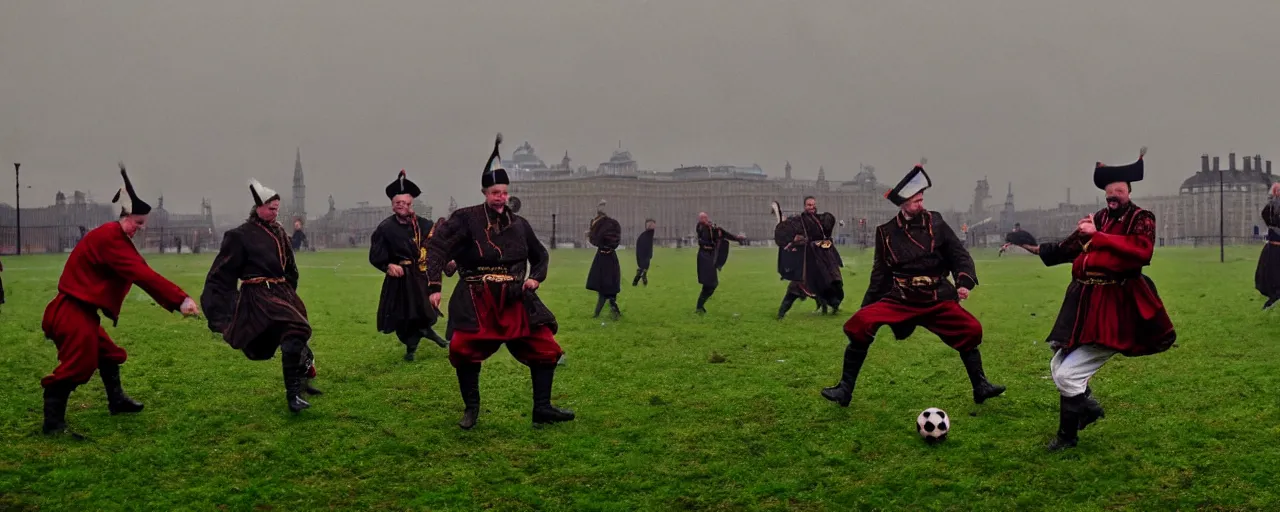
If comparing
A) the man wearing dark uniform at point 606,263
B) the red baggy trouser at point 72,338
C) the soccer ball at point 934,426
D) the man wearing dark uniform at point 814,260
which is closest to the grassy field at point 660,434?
the soccer ball at point 934,426

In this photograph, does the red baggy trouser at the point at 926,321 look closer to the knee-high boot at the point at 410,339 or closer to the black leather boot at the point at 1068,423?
the black leather boot at the point at 1068,423

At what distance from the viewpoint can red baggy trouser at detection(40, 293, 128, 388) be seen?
9.34 meters

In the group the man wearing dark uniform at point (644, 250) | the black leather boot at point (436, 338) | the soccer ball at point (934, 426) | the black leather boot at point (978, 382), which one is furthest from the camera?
the man wearing dark uniform at point (644, 250)

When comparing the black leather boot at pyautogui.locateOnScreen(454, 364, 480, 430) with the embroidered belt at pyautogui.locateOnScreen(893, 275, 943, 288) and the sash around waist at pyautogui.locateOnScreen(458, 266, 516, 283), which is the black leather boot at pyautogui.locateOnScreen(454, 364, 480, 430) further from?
the embroidered belt at pyautogui.locateOnScreen(893, 275, 943, 288)

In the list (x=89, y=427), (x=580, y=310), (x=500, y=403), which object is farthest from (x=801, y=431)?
(x=580, y=310)

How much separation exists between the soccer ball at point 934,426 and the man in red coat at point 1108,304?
0.82 metres

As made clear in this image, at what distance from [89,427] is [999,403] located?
8.45 m

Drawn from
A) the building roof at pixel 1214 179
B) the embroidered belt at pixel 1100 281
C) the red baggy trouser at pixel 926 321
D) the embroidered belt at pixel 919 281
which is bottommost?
the red baggy trouser at pixel 926 321

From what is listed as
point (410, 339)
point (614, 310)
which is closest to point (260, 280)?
point (410, 339)

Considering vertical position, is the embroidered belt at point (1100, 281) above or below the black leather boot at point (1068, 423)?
above

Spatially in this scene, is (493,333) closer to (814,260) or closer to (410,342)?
(410,342)

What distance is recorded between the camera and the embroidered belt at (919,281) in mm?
10586

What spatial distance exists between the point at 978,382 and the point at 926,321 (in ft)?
2.52

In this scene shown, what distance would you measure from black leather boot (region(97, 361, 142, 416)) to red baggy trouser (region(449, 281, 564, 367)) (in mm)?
3230
